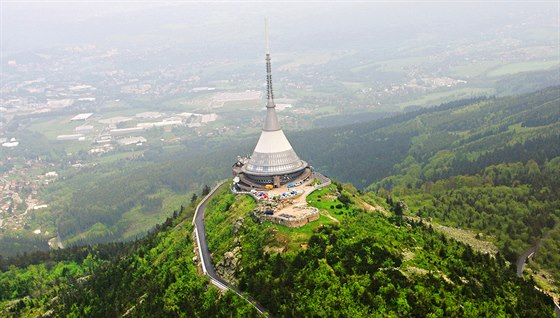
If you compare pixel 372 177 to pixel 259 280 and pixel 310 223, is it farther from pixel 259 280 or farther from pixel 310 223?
pixel 259 280

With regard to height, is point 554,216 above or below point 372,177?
above

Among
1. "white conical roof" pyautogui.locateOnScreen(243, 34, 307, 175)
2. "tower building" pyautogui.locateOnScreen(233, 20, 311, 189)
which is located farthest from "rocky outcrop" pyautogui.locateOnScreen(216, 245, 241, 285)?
"white conical roof" pyautogui.locateOnScreen(243, 34, 307, 175)

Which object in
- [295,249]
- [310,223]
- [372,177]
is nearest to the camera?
[295,249]

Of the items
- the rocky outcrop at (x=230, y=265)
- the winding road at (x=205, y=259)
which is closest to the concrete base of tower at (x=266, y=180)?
the winding road at (x=205, y=259)

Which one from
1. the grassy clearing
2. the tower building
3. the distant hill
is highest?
the tower building

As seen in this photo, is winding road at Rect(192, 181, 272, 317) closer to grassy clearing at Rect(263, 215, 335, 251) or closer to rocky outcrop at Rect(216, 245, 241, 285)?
rocky outcrop at Rect(216, 245, 241, 285)

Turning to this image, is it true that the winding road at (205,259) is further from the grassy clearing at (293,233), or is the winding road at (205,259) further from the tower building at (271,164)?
the tower building at (271,164)

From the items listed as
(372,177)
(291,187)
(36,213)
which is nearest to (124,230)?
(36,213)
